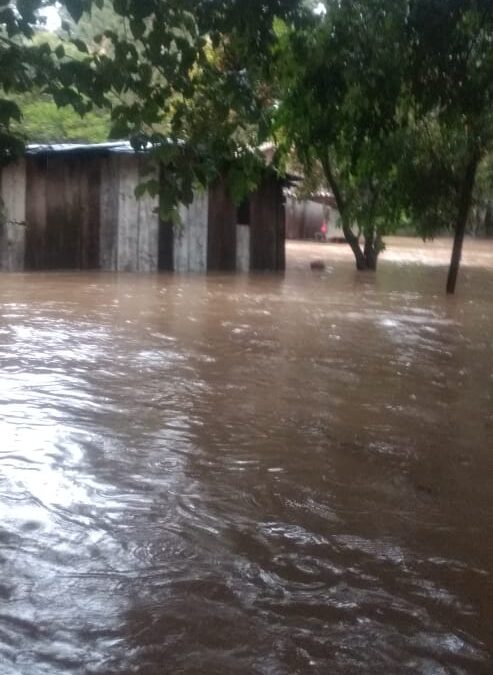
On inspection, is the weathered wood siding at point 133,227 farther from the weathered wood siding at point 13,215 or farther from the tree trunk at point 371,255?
the tree trunk at point 371,255

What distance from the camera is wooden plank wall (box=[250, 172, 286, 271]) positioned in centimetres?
1698

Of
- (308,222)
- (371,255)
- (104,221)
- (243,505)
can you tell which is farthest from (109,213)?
(308,222)

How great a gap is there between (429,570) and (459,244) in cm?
1077

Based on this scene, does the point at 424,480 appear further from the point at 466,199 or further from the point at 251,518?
the point at 466,199

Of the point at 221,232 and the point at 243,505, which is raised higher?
the point at 221,232

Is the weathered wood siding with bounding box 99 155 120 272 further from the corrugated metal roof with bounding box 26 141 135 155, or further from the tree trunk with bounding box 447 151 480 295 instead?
the tree trunk with bounding box 447 151 480 295

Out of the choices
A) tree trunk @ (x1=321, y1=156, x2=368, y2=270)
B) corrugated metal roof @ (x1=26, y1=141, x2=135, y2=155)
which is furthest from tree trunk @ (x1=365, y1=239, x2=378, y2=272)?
corrugated metal roof @ (x1=26, y1=141, x2=135, y2=155)

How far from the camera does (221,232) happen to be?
16.7m

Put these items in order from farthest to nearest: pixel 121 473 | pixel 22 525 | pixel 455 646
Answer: pixel 121 473 < pixel 22 525 < pixel 455 646

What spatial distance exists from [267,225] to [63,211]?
382cm

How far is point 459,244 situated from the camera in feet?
44.6

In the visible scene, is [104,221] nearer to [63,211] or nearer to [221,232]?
[63,211]

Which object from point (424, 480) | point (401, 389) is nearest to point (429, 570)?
point (424, 480)

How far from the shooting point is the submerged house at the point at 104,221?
15398 mm
